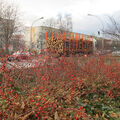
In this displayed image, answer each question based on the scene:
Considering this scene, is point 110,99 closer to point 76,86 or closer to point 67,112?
point 76,86

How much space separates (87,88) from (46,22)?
28.6 metres

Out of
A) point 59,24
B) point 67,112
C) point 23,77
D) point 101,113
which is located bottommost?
point 101,113

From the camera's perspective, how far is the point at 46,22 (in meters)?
31.2

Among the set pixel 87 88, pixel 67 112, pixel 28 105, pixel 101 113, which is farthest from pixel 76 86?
pixel 28 105

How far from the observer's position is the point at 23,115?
2.40 m

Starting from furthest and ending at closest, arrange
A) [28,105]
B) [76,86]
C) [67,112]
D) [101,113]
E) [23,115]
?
[76,86], [101,113], [67,112], [28,105], [23,115]

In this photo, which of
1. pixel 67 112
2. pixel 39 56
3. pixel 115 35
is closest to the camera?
pixel 67 112

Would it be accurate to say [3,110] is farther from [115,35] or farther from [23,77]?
[115,35]

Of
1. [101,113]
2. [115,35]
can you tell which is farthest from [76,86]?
[115,35]

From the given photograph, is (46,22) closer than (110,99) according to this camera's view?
No

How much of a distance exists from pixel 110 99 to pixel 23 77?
264 cm

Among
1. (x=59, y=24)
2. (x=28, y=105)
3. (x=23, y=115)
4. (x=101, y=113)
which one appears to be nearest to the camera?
(x=23, y=115)

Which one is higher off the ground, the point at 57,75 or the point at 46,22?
the point at 46,22

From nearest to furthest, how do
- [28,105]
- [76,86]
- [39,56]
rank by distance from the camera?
[28,105]
[76,86]
[39,56]
